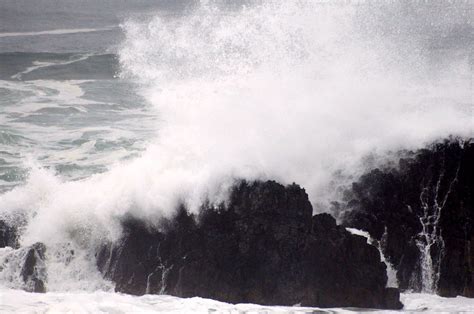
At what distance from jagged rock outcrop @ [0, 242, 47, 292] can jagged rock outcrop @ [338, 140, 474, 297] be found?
197 inches

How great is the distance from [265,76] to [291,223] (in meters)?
6.64

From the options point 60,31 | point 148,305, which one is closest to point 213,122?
point 148,305

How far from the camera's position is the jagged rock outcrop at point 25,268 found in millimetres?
12164

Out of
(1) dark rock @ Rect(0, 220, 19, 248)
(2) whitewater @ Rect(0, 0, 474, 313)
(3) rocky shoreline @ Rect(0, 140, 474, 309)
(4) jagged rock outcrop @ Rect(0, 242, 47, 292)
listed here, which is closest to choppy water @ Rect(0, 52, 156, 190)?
(2) whitewater @ Rect(0, 0, 474, 313)

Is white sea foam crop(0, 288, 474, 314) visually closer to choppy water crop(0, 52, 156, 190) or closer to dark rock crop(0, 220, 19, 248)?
dark rock crop(0, 220, 19, 248)

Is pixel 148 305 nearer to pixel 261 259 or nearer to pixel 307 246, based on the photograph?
pixel 261 259

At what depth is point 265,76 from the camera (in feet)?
58.7

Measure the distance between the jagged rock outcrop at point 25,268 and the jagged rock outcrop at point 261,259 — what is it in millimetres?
1106

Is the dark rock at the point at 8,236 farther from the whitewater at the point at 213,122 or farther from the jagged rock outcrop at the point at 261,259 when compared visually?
the jagged rock outcrop at the point at 261,259

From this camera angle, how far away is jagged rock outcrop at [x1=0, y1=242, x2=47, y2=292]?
12164mm

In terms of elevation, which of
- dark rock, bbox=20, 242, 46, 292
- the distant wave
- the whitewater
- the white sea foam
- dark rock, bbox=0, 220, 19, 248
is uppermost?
the distant wave

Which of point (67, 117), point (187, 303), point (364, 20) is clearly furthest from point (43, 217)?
point (364, 20)

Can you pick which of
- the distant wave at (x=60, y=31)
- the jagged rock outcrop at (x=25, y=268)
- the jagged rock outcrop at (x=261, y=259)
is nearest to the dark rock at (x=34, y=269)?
the jagged rock outcrop at (x=25, y=268)

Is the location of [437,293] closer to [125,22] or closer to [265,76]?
[265,76]
